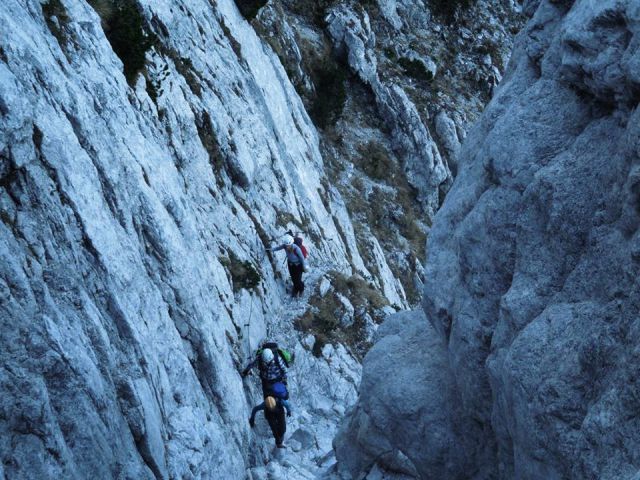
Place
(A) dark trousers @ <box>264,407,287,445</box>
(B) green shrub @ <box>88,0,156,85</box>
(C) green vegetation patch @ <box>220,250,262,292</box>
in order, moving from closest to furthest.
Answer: (A) dark trousers @ <box>264,407,287,445</box>, (B) green shrub @ <box>88,0,156,85</box>, (C) green vegetation patch @ <box>220,250,262,292</box>

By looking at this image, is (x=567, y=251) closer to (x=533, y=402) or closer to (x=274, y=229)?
(x=533, y=402)

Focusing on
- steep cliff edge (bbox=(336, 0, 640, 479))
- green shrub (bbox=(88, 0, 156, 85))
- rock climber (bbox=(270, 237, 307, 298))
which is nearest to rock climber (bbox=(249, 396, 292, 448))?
steep cliff edge (bbox=(336, 0, 640, 479))

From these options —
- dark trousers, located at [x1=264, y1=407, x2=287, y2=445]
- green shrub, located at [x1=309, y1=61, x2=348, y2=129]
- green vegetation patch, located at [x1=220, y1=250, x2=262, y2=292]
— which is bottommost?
dark trousers, located at [x1=264, y1=407, x2=287, y2=445]

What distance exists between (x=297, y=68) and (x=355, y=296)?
16981mm

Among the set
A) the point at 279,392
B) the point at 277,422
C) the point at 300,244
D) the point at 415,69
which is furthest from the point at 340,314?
the point at 415,69

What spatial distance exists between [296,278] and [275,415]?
734 cm

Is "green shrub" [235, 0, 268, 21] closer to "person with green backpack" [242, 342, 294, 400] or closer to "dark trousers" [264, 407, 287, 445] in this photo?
"person with green backpack" [242, 342, 294, 400]

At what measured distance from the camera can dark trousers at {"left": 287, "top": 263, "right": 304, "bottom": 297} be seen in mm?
23602

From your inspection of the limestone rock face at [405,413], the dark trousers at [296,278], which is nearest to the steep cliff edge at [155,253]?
the dark trousers at [296,278]

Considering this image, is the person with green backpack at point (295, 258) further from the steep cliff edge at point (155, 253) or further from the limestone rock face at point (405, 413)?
the limestone rock face at point (405, 413)

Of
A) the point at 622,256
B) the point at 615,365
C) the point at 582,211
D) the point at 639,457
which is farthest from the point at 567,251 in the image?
the point at 639,457

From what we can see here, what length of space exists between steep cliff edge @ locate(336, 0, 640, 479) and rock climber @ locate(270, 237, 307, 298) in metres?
9.32

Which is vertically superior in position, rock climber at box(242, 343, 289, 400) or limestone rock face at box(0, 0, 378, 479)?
limestone rock face at box(0, 0, 378, 479)

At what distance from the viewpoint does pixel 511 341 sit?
10469mm
